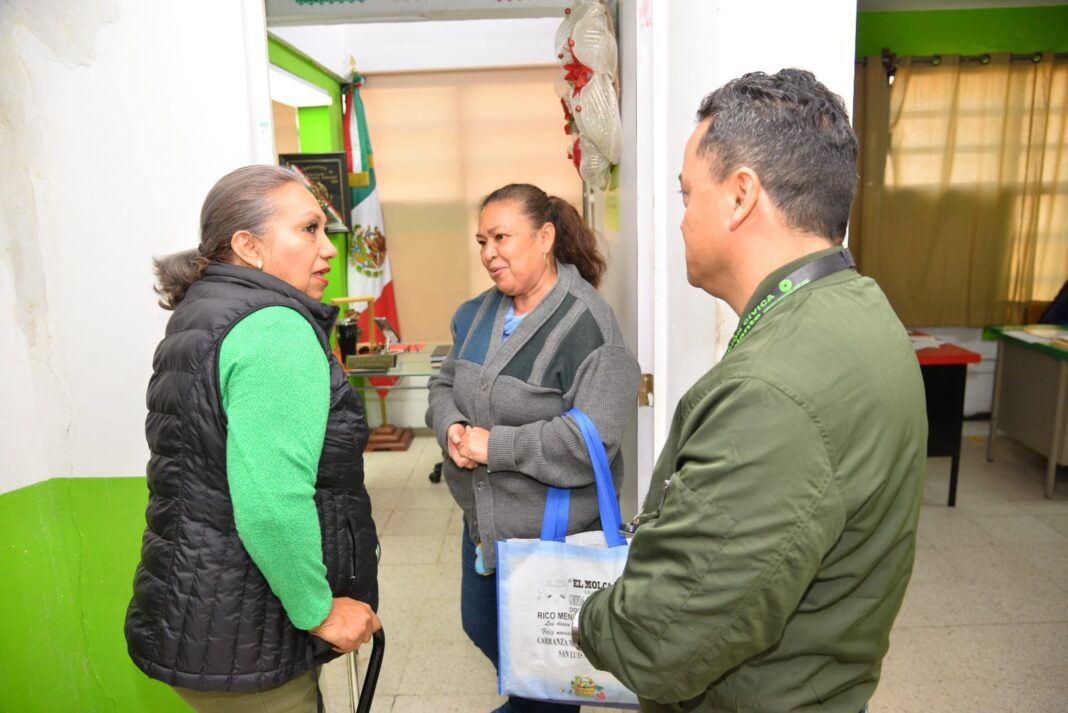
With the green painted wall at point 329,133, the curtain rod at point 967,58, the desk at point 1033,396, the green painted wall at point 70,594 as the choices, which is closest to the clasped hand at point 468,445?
the green painted wall at point 70,594

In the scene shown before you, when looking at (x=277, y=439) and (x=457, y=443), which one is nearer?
(x=277, y=439)

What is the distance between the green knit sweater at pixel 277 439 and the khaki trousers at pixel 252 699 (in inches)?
8.3

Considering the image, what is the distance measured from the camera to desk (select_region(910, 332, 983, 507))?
149 inches

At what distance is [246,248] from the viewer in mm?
1266

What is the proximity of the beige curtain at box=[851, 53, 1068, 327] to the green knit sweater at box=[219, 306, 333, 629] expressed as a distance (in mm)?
4807

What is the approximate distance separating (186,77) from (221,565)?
1.06m

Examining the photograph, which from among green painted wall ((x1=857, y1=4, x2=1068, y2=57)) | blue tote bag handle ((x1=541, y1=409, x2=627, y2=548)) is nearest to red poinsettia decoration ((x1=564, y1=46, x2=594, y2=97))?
blue tote bag handle ((x1=541, y1=409, x2=627, y2=548))

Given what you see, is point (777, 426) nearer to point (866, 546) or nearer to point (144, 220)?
point (866, 546)

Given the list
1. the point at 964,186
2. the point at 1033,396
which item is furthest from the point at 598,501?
the point at 964,186

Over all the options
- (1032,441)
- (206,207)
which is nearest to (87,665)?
(206,207)

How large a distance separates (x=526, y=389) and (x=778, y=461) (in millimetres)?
955

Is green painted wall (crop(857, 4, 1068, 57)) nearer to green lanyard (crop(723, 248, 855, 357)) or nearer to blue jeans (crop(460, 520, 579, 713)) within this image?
blue jeans (crop(460, 520, 579, 713))

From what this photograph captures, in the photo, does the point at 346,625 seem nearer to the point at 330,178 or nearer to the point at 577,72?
the point at 577,72

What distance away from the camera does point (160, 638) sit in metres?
1.19
